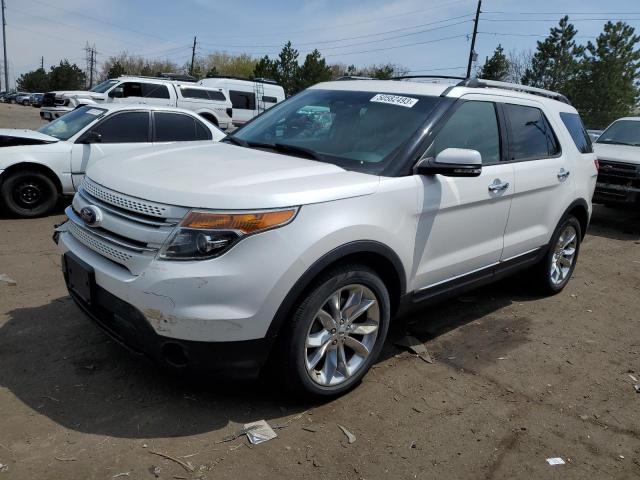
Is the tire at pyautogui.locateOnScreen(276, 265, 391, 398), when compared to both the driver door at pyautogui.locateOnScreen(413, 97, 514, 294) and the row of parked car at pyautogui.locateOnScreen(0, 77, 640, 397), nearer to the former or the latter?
the row of parked car at pyautogui.locateOnScreen(0, 77, 640, 397)

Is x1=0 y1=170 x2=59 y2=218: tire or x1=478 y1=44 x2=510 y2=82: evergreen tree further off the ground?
x1=478 y1=44 x2=510 y2=82: evergreen tree

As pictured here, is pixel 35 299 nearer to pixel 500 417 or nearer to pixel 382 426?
pixel 382 426

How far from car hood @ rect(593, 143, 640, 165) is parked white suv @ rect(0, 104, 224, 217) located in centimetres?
706

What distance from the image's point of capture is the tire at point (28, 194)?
7.04m

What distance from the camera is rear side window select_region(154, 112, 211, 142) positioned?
791cm

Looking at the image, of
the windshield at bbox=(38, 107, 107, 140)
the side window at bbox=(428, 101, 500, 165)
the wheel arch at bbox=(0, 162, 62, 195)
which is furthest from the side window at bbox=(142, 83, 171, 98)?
the side window at bbox=(428, 101, 500, 165)

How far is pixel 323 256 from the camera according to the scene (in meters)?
2.83

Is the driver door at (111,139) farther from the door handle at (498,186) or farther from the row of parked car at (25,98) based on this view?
the row of parked car at (25,98)

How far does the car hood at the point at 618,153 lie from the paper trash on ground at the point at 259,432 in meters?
8.39

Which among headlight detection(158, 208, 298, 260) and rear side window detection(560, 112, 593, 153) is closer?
headlight detection(158, 208, 298, 260)

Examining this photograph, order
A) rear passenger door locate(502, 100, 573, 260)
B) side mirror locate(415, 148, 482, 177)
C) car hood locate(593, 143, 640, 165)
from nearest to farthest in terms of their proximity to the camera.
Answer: side mirror locate(415, 148, 482, 177) → rear passenger door locate(502, 100, 573, 260) → car hood locate(593, 143, 640, 165)

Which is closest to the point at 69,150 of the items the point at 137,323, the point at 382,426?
the point at 137,323

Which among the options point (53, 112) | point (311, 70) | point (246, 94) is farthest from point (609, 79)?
point (53, 112)

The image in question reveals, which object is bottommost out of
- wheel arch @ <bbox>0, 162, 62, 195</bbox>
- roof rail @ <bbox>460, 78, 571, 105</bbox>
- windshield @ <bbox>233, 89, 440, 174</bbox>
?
wheel arch @ <bbox>0, 162, 62, 195</bbox>
